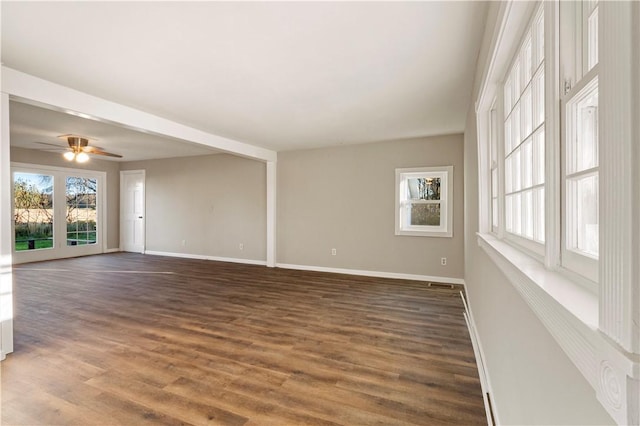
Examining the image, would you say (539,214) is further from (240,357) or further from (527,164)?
(240,357)

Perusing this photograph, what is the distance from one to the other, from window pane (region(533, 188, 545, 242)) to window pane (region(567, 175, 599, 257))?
0.34 m

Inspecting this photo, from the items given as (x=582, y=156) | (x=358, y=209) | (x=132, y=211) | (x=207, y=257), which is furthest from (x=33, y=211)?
(x=582, y=156)

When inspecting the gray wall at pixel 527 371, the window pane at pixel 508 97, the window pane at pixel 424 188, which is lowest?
the gray wall at pixel 527 371

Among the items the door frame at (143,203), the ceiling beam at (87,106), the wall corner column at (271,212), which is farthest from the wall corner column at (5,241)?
the door frame at (143,203)

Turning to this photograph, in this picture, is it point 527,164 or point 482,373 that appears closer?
point 527,164

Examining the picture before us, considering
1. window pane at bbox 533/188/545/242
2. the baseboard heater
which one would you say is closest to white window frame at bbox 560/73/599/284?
window pane at bbox 533/188/545/242

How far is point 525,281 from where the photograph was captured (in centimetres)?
92

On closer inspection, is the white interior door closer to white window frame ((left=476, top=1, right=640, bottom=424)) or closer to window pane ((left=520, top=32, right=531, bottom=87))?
window pane ((left=520, top=32, right=531, bottom=87))

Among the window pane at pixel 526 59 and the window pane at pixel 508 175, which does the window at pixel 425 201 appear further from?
the window pane at pixel 526 59

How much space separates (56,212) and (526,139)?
9.08 meters

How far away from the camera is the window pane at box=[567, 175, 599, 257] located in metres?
0.76

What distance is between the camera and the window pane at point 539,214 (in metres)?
1.17

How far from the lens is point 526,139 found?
1333 mm

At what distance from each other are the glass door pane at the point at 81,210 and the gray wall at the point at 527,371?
901 cm
